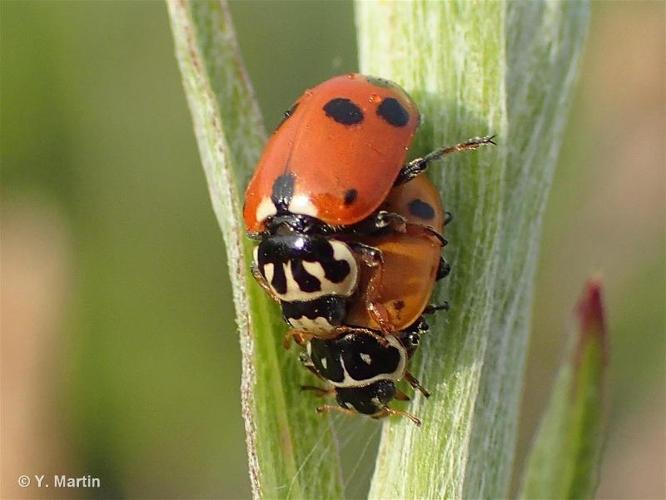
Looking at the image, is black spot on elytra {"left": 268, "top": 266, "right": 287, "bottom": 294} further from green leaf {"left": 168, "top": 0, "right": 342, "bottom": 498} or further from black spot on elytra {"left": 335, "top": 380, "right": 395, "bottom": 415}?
black spot on elytra {"left": 335, "top": 380, "right": 395, "bottom": 415}

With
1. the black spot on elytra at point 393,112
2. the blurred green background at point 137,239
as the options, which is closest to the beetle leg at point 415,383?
the black spot on elytra at point 393,112

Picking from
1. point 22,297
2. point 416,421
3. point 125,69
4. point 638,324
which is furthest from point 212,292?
point 416,421

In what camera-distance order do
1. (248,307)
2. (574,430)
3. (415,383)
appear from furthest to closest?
1. (415,383)
2. (248,307)
3. (574,430)

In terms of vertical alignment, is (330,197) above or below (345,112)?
below

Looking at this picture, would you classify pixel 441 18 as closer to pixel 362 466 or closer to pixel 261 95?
pixel 362 466

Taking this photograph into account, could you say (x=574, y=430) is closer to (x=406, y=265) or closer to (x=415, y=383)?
(x=415, y=383)

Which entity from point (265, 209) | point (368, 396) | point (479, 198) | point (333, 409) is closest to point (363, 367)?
point (368, 396)

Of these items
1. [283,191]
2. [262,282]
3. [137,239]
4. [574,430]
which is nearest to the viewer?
[574,430]
